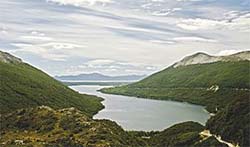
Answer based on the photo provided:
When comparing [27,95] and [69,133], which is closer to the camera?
[69,133]

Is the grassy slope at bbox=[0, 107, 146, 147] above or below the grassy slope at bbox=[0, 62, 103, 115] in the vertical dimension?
above

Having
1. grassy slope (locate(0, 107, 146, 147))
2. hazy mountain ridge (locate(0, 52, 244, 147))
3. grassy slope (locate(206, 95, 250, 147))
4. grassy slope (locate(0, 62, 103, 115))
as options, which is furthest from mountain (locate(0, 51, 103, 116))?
grassy slope (locate(206, 95, 250, 147))

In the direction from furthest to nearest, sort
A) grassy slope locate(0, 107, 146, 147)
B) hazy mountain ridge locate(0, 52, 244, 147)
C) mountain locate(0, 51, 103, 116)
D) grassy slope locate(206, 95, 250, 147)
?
mountain locate(0, 51, 103, 116), grassy slope locate(206, 95, 250, 147), hazy mountain ridge locate(0, 52, 244, 147), grassy slope locate(0, 107, 146, 147)

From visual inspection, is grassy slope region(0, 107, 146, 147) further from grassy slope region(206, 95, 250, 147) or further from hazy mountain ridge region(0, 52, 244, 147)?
grassy slope region(206, 95, 250, 147)

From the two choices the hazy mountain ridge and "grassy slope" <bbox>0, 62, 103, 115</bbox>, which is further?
"grassy slope" <bbox>0, 62, 103, 115</bbox>

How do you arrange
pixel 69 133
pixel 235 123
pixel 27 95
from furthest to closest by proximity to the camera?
pixel 27 95 < pixel 235 123 < pixel 69 133

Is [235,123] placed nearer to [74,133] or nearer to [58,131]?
[74,133]

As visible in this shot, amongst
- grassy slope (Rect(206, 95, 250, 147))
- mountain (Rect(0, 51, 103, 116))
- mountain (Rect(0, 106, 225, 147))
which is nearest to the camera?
mountain (Rect(0, 106, 225, 147))

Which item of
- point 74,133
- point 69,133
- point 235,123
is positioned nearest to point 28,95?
point 74,133

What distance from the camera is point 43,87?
636 feet

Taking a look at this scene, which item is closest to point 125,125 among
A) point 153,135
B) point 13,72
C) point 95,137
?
point 153,135

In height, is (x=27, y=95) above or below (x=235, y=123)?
below

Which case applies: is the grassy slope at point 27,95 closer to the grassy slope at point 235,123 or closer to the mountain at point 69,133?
the mountain at point 69,133

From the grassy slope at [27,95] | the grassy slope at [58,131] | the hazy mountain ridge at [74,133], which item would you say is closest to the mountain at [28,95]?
the grassy slope at [27,95]
